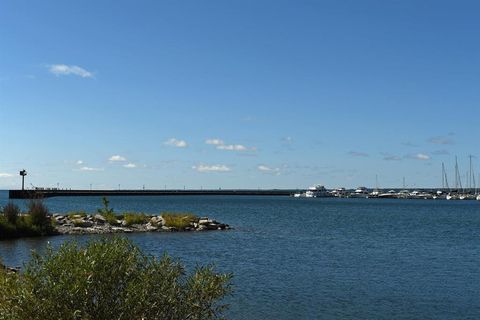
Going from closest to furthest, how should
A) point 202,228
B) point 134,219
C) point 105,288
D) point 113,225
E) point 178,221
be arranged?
1. point 105,288
2. point 113,225
3. point 134,219
4. point 178,221
5. point 202,228

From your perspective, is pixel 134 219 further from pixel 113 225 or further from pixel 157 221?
pixel 113 225

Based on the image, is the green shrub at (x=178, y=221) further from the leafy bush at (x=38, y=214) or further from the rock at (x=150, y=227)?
the leafy bush at (x=38, y=214)

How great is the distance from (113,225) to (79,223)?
4605mm

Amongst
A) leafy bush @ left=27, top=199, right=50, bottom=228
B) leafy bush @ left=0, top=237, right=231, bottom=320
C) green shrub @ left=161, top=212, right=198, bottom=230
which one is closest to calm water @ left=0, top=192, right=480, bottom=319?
leafy bush @ left=27, top=199, right=50, bottom=228

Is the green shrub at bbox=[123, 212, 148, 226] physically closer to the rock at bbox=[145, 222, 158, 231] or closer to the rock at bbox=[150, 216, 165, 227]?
the rock at bbox=[150, 216, 165, 227]

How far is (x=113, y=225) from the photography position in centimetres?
6481

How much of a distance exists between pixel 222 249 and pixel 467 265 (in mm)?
20582

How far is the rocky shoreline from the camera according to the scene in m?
58.7

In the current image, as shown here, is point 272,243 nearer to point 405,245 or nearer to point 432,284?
point 405,245

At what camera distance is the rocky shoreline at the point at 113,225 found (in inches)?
2309

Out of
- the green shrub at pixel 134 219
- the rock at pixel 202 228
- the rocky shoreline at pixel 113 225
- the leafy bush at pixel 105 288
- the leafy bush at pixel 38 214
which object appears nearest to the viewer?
the leafy bush at pixel 105 288

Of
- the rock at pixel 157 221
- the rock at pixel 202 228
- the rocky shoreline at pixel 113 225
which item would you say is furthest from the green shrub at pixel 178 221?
the rock at pixel 202 228

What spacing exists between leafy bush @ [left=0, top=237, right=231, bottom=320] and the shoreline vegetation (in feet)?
136

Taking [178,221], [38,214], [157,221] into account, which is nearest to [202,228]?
[178,221]
